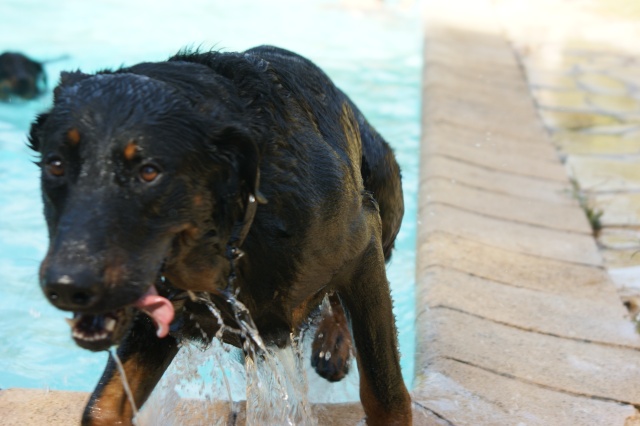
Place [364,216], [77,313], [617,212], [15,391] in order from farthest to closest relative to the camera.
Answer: [617,212] < [15,391] < [364,216] < [77,313]

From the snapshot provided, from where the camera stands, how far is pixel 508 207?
531cm

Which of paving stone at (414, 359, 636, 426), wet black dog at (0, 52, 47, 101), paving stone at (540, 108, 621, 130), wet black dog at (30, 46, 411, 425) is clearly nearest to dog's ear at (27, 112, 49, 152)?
wet black dog at (30, 46, 411, 425)

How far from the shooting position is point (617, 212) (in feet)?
17.6

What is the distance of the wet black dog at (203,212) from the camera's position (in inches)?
79.7

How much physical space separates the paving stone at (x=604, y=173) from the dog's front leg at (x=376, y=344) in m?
3.21

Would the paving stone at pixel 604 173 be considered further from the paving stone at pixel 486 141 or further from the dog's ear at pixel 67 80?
the dog's ear at pixel 67 80

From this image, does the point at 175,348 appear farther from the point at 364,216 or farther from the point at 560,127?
the point at 560,127

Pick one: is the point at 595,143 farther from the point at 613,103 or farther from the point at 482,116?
the point at 613,103

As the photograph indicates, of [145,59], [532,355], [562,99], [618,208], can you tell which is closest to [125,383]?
[532,355]

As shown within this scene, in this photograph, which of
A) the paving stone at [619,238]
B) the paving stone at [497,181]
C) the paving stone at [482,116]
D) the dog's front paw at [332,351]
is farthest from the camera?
the paving stone at [482,116]

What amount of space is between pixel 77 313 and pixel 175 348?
0.82 metres

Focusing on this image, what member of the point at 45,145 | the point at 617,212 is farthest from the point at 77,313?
the point at 617,212

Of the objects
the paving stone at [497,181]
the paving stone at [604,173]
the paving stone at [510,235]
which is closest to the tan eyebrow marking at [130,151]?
the paving stone at [510,235]

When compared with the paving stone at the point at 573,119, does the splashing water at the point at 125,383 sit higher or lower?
higher
